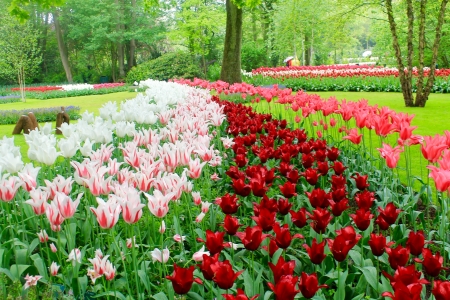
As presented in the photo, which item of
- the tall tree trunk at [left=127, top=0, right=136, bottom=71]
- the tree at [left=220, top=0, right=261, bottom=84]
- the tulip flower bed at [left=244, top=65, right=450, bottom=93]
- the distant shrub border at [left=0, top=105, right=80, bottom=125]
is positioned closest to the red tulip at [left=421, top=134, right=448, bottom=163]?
the distant shrub border at [left=0, top=105, right=80, bottom=125]

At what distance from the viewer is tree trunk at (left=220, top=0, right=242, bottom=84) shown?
18281 mm

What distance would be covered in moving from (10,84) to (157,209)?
146ft

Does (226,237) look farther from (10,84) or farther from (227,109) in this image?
(10,84)

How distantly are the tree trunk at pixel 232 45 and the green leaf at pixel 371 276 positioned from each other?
55.2ft

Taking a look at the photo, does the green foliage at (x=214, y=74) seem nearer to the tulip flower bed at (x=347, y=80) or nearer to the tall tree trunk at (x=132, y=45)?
the tulip flower bed at (x=347, y=80)

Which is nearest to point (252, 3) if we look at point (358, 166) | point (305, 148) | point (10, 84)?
point (358, 166)

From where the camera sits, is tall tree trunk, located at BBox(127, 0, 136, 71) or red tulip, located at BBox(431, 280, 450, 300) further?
tall tree trunk, located at BBox(127, 0, 136, 71)

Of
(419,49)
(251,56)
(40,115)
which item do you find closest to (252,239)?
(419,49)

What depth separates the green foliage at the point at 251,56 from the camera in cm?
3350

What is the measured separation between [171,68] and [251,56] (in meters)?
7.13

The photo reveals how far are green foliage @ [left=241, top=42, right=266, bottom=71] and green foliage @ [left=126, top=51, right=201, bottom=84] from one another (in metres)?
4.59

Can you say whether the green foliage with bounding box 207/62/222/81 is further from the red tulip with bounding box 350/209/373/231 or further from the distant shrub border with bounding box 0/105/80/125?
the red tulip with bounding box 350/209/373/231

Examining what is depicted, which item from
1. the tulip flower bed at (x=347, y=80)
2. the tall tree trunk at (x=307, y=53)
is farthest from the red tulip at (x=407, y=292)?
the tall tree trunk at (x=307, y=53)

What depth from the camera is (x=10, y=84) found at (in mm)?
41969
